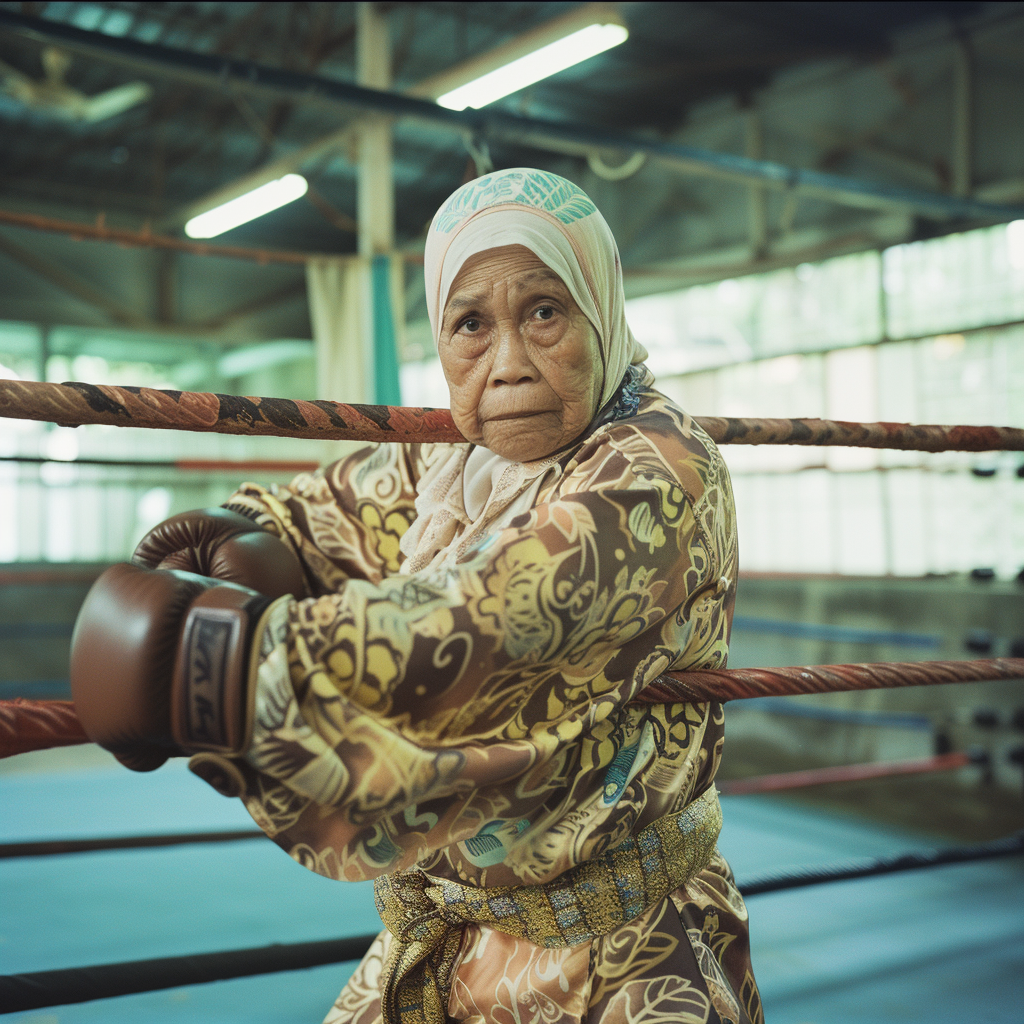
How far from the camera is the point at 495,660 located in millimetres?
565

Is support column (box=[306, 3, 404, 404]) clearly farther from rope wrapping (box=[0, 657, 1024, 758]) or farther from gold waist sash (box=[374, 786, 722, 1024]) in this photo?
gold waist sash (box=[374, 786, 722, 1024])

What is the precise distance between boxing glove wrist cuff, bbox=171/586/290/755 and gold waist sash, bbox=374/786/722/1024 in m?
0.32

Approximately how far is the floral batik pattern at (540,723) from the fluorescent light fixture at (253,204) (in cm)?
472

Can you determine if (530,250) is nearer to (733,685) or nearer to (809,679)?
(733,685)

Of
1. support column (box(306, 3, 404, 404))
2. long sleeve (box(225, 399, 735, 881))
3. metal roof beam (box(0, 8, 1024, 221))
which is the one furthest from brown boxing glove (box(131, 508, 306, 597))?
support column (box(306, 3, 404, 404))

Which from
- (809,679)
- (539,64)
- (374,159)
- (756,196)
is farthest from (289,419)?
(756,196)

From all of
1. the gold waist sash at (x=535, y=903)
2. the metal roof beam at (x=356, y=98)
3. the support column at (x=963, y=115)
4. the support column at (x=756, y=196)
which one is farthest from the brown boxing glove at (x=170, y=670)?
the support column at (x=756, y=196)

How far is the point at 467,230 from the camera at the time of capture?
2.40ft

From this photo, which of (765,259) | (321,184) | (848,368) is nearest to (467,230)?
(848,368)

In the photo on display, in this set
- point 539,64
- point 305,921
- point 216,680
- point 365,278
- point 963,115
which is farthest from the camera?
point 963,115

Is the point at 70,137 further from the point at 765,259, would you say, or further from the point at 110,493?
the point at 765,259

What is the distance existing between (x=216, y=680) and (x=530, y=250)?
0.38 meters

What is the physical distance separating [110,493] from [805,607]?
5350mm

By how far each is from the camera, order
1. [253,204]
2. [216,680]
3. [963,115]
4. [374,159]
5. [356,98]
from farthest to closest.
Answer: [253,204], [963,115], [374,159], [356,98], [216,680]
